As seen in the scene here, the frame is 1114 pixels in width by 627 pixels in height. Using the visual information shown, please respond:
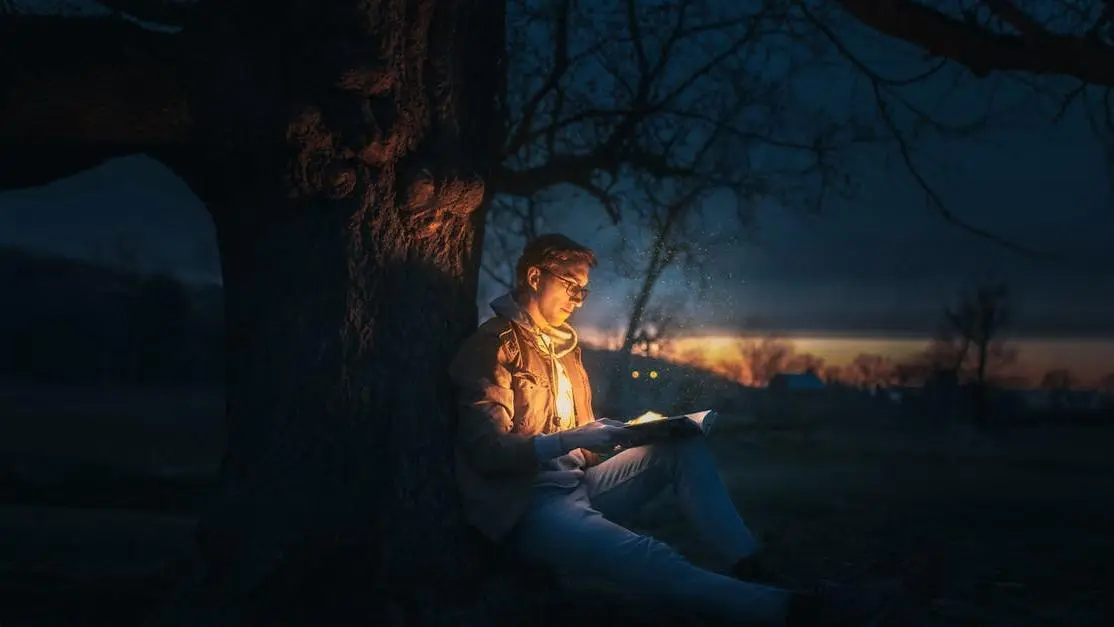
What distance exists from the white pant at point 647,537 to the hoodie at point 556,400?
0.21 feet

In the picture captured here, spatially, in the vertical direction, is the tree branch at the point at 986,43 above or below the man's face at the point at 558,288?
above

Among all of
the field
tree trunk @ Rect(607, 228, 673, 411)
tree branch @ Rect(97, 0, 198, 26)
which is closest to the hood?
the field

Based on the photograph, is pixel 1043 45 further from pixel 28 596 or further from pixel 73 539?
pixel 73 539

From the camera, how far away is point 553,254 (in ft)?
16.4

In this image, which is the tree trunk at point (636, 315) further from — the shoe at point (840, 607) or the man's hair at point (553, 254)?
the shoe at point (840, 607)

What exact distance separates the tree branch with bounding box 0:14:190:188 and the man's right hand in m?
2.31

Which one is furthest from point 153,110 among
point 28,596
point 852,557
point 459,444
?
point 852,557

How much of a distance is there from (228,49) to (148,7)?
4.01 feet

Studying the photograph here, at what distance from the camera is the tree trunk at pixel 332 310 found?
4.74m

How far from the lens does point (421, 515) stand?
4848 millimetres

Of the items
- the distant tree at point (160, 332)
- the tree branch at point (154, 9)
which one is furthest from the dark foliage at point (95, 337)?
the tree branch at point (154, 9)

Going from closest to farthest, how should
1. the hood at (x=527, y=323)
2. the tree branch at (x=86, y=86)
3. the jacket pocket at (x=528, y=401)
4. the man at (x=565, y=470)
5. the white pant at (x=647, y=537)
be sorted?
the white pant at (x=647, y=537) < the man at (x=565, y=470) < the tree branch at (x=86, y=86) < the jacket pocket at (x=528, y=401) < the hood at (x=527, y=323)

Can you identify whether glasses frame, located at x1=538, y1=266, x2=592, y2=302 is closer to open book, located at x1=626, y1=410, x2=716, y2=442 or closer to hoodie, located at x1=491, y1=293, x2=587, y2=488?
hoodie, located at x1=491, y1=293, x2=587, y2=488

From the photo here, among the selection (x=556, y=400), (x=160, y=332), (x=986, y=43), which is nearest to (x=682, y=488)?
(x=556, y=400)
